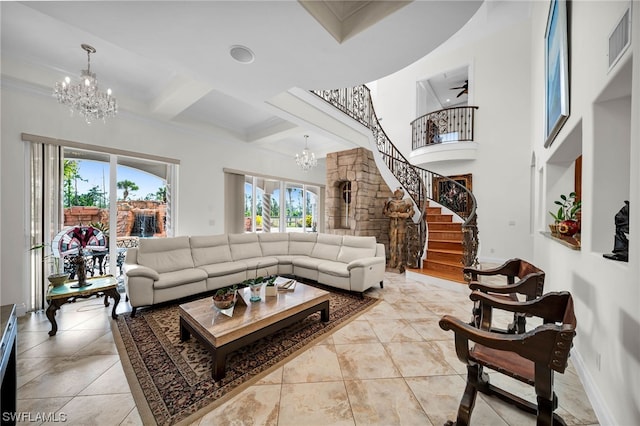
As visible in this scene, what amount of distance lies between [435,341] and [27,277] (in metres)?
4.99

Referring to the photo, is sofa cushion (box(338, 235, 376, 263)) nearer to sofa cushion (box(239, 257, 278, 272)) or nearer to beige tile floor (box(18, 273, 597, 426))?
sofa cushion (box(239, 257, 278, 272))

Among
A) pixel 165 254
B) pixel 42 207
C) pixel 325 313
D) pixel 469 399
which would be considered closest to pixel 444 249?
pixel 325 313

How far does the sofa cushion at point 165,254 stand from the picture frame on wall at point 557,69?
16.4 feet

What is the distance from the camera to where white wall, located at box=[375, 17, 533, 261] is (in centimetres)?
552

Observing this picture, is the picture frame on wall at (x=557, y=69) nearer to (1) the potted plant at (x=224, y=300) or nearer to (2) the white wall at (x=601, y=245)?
(2) the white wall at (x=601, y=245)

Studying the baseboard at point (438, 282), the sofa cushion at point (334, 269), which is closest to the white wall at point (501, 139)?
the baseboard at point (438, 282)

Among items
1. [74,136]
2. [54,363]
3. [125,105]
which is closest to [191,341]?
[54,363]

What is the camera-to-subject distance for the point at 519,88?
558cm

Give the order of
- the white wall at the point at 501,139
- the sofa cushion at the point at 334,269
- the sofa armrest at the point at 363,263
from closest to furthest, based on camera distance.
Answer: the sofa armrest at the point at 363,263 < the sofa cushion at the point at 334,269 < the white wall at the point at 501,139

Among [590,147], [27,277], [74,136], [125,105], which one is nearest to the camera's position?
[590,147]

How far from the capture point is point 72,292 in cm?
270

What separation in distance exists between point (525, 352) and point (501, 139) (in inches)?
247

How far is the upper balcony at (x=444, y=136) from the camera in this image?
6.10m

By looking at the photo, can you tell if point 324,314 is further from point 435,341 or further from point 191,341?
point 191,341
